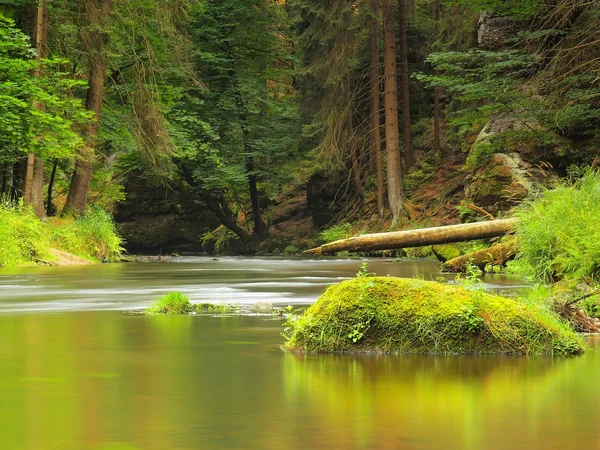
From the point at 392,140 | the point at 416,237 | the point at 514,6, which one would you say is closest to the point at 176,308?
the point at 416,237

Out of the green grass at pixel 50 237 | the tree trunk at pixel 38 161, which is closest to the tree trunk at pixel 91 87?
the green grass at pixel 50 237

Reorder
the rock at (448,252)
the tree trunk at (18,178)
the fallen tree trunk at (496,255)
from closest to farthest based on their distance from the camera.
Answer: the fallen tree trunk at (496,255), the rock at (448,252), the tree trunk at (18,178)

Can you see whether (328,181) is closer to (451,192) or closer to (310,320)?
(451,192)

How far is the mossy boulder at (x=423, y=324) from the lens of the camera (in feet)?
25.7

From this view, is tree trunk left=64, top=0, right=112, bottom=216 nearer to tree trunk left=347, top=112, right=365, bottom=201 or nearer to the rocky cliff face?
tree trunk left=347, top=112, right=365, bottom=201

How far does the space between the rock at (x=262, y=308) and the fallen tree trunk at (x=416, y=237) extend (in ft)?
3.29

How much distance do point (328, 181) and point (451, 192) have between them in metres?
8.82

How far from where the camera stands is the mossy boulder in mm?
7824

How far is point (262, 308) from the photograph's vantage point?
12.2m

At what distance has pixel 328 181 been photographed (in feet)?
141

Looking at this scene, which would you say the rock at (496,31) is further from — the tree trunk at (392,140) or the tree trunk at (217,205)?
the tree trunk at (217,205)

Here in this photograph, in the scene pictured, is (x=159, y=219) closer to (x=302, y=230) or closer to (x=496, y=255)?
(x=302, y=230)

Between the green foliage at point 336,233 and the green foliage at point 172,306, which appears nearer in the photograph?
the green foliage at point 172,306

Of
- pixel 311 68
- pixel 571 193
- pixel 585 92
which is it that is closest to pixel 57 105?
pixel 311 68
